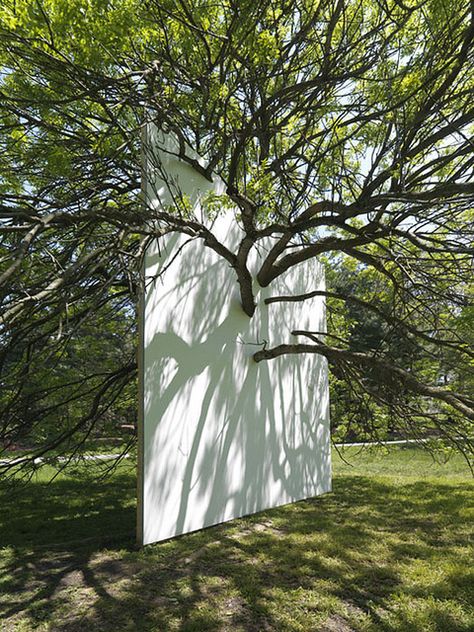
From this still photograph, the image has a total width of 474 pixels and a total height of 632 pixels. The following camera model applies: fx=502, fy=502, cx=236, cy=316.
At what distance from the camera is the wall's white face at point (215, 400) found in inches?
185

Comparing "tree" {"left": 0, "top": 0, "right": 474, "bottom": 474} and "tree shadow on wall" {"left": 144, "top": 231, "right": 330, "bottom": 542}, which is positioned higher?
"tree" {"left": 0, "top": 0, "right": 474, "bottom": 474}

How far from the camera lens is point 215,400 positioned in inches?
215

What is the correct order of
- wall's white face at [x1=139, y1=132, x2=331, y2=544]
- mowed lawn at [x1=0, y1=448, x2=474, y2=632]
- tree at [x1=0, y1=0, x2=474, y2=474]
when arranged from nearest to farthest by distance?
1. mowed lawn at [x1=0, y1=448, x2=474, y2=632]
2. tree at [x1=0, y1=0, x2=474, y2=474]
3. wall's white face at [x1=139, y1=132, x2=331, y2=544]

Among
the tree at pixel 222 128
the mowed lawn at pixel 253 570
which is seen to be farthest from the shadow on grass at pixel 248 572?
the tree at pixel 222 128

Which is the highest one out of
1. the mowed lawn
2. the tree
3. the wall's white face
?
the tree

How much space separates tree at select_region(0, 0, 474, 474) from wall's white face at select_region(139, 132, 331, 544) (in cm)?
33

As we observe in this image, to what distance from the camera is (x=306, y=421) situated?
7.15m

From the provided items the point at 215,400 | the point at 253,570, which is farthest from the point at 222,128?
the point at 253,570

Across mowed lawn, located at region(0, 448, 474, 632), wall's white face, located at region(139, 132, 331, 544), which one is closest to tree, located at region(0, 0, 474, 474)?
wall's white face, located at region(139, 132, 331, 544)

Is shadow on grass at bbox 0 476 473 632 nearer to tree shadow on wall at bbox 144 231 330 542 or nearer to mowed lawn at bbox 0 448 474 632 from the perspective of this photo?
mowed lawn at bbox 0 448 474 632

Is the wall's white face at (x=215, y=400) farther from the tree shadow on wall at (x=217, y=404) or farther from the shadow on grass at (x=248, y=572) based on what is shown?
the shadow on grass at (x=248, y=572)

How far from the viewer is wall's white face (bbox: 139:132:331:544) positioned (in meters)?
4.70

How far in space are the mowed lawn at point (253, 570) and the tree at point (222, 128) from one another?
3.69 feet

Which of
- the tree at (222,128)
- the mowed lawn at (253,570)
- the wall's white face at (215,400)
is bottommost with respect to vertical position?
the mowed lawn at (253,570)
